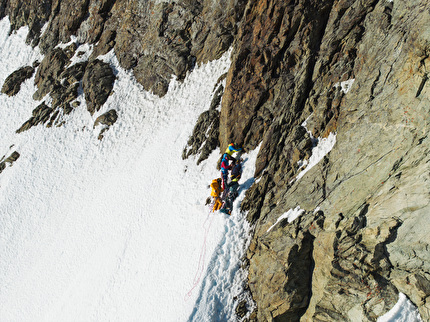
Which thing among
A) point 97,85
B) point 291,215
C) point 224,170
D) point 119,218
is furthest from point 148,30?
point 291,215

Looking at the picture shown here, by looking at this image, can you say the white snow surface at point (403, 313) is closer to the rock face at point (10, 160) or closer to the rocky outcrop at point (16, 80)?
the rock face at point (10, 160)

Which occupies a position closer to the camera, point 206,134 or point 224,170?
point 224,170

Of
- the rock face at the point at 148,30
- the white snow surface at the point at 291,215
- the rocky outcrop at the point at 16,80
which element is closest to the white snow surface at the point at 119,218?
the rocky outcrop at the point at 16,80

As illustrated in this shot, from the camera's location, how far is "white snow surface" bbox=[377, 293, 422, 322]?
8.01m

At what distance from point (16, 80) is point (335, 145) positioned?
99.8ft

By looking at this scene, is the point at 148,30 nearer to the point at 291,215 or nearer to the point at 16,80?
the point at 16,80

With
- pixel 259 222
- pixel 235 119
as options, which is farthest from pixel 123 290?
pixel 235 119

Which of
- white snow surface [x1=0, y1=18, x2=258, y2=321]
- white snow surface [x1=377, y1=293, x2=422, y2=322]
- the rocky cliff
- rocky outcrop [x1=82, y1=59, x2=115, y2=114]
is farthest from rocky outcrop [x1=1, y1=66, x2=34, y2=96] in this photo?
white snow surface [x1=377, y1=293, x2=422, y2=322]

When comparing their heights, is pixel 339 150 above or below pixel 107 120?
below

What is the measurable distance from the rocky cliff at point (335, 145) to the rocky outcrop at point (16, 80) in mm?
19802

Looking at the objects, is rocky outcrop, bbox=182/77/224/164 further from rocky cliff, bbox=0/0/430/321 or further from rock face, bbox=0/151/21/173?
rock face, bbox=0/151/21/173

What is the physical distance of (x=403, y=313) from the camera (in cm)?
812

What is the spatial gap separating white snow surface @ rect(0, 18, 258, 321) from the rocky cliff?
1521mm

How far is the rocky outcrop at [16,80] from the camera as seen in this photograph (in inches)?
1178
